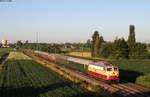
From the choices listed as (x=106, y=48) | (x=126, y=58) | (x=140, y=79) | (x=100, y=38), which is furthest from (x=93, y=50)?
(x=140, y=79)

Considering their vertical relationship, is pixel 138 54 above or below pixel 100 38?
below

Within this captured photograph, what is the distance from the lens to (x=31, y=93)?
23094 millimetres

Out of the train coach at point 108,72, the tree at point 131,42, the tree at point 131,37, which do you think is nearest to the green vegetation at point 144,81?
the train coach at point 108,72

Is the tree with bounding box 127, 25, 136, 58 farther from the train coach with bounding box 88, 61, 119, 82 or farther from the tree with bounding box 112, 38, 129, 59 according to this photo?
the train coach with bounding box 88, 61, 119, 82

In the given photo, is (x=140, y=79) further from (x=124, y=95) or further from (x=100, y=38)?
(x=100, y=38)

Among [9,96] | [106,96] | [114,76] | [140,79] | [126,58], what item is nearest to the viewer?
[106,96]

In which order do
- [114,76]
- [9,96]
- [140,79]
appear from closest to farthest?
[9,96] < [114,76] < [140,79]

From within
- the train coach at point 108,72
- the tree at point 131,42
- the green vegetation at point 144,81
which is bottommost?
the green vegetation at point 144,81

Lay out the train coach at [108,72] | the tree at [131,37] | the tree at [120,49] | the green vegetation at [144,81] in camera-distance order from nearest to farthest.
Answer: the train coach at [108,72] → the green vegetation at [144,81] → the tree at [120,49] → the tree at [131,37]

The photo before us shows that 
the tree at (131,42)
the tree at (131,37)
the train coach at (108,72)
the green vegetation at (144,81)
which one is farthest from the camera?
the tree at (131,37)

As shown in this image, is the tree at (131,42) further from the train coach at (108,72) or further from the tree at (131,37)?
the train coach at (108,72)

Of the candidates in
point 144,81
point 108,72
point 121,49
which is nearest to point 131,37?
point 121,49

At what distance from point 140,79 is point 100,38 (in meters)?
71.0

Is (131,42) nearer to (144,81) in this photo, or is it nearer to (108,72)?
(144,81)
